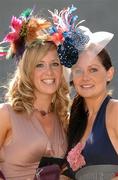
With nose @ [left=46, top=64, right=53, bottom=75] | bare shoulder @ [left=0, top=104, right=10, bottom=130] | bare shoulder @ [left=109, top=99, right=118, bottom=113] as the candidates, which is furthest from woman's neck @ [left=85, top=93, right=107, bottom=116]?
bare shoulder @ [left=0, top=104, right=10, bottom=130]

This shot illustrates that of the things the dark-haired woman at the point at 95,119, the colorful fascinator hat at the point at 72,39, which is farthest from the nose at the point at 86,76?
the colorful fascinator hat at the point at 72,39

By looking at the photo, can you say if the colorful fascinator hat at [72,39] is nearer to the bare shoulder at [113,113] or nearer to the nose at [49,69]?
the nose at [49,69]

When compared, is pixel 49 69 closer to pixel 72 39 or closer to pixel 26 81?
pixel 26 81

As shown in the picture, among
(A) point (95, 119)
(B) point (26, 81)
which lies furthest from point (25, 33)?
(A) point (95, 119)

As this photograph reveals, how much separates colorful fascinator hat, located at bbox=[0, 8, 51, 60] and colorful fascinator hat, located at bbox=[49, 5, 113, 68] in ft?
0.25

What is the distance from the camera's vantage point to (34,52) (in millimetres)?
4090

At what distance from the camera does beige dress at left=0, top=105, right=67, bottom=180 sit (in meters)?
3.88

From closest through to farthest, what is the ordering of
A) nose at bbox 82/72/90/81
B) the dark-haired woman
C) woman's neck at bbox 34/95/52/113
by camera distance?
1. the dark-haired woman
2. nose at bbox 82/72/90/81
3. woman's neck at bbox 34/95/52/113

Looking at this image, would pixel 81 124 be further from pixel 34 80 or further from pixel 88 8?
pixel 88 8

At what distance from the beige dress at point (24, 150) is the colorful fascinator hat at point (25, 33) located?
0.43 metres

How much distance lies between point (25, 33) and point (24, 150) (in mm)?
826

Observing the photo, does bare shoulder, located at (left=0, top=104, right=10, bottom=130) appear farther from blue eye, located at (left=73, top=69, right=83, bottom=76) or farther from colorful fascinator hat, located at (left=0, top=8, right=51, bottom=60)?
blue eye, located at (left=73, top=69, right=83, bottom=76)

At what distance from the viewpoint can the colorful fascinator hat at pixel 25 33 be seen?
4.12 metres

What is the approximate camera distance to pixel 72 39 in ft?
13.1
